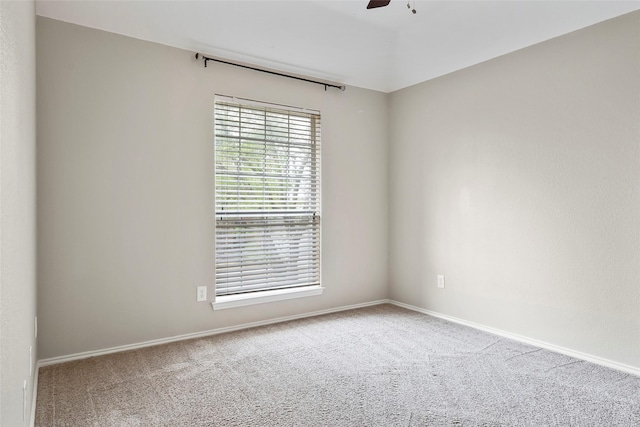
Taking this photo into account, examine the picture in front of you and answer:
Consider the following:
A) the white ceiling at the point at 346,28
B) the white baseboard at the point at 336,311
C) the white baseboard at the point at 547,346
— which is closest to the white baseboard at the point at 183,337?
the white baseboard at the point at 336,311

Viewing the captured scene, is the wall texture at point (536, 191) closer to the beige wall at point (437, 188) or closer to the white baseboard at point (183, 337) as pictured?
the beige wall at point (437, 188)

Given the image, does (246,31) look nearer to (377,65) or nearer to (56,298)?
(377,65)

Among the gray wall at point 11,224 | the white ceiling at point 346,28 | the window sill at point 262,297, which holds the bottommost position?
the window sill at point 262,297

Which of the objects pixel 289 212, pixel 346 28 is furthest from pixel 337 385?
pixel 346 28

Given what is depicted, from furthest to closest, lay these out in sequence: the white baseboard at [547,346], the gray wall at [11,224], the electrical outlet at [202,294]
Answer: the electrical outlet at [202,294]
the white baseboard at [547,346]
the gray wall at [11,224]

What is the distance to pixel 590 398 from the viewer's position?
85.6 inches

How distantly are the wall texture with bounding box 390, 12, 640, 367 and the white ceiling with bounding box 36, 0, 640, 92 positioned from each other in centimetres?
15

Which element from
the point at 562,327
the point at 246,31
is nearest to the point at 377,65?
the point at 246,31

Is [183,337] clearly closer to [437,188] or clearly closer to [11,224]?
[11,224]

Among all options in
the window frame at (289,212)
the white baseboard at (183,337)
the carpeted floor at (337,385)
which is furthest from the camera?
the window frame at (289,212)

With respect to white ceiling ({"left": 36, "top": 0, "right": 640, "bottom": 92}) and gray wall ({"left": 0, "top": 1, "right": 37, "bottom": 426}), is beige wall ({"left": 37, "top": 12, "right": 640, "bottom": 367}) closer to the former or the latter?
white ceiling ({"left": 36, "top": 0, "right": 640, "bottom": 92})

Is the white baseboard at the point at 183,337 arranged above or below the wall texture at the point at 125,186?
below

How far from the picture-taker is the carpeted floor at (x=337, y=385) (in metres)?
1.98

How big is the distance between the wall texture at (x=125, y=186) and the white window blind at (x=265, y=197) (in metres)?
0.13
